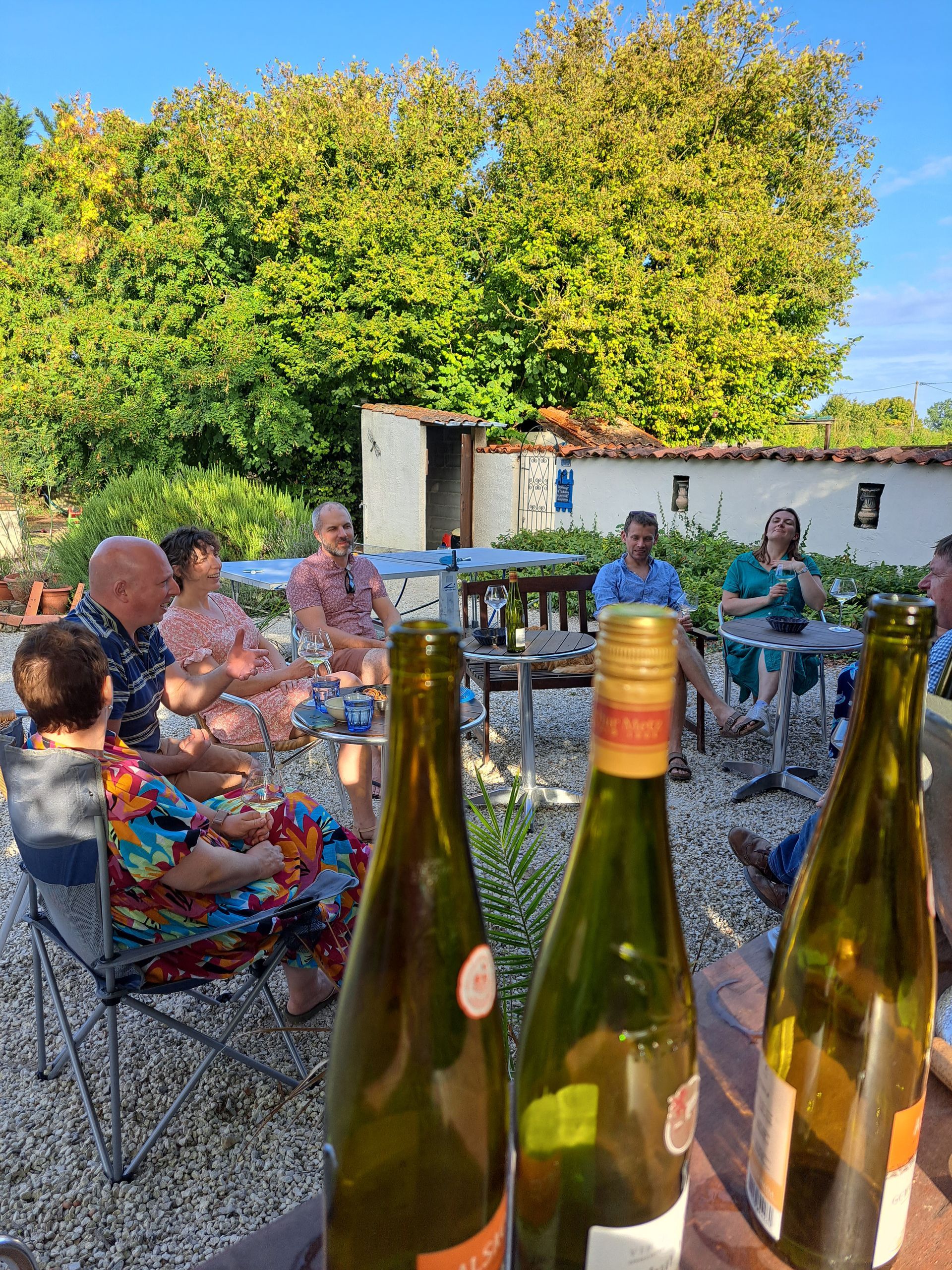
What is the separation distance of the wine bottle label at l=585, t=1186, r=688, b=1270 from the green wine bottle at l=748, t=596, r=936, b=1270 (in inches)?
4.0

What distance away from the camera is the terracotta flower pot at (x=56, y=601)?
9625 mm

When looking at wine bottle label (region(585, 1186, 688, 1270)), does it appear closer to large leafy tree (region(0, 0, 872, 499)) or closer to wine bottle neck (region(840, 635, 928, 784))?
wine bottle neck (region(840, 635, 928, 784))

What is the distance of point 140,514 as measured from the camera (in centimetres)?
1152

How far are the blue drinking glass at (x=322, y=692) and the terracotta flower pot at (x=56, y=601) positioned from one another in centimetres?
742

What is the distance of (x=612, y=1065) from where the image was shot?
0.57m

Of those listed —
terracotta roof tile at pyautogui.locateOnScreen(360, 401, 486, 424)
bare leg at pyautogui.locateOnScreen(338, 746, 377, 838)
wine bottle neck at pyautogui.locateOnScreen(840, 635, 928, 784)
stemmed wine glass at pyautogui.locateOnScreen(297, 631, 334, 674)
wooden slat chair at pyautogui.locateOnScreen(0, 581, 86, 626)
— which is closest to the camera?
wine bottle neck at pyautogui.locateOnScreen(840, 635, 928, 784)

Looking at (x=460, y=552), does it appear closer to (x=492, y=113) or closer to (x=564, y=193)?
(x=564, y=193)

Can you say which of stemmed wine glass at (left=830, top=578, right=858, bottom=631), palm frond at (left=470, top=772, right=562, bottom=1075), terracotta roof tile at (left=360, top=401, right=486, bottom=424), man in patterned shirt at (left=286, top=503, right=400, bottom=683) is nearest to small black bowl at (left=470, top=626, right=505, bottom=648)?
man in patterned shirt at (left=286, top=503, right=400, bottom=683)

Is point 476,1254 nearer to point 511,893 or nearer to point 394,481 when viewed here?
point 511,893

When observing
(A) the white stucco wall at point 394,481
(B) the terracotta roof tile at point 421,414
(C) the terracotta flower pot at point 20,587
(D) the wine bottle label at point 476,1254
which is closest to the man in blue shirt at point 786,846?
(D) the wine bottle label at point 476,1254

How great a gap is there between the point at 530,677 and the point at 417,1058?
396 cm

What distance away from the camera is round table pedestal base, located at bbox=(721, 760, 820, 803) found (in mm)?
4594

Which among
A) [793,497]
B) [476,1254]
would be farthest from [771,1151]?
[793,497]

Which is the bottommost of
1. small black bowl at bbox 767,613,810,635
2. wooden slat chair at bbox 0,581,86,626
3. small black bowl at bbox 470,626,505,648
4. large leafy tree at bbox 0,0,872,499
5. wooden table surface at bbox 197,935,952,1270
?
wooden slat chair at bbox 0,581,86,626
